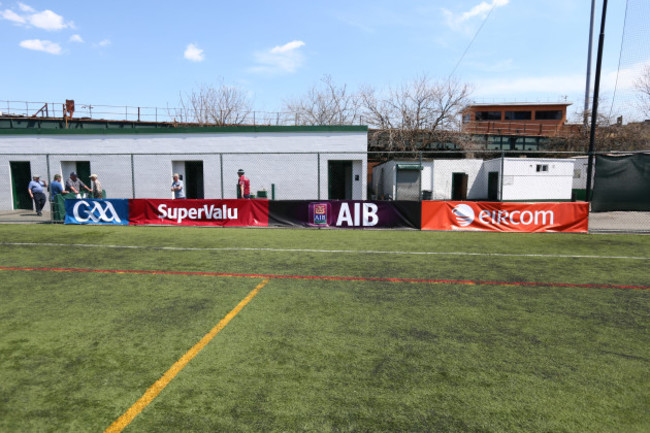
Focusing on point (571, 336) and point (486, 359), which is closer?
point (486, 359)

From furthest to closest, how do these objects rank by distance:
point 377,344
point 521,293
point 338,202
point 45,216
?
point 45,216
point 338,202
point 521,293
point 377,344

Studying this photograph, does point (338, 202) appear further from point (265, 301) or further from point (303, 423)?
point (303, 423)

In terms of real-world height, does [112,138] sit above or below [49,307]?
above

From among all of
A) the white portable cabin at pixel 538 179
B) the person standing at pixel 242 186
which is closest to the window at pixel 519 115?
the white portable cabin at pixel 538 179

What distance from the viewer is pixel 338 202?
13852 mm

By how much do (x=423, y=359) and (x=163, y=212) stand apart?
12562 millimetres

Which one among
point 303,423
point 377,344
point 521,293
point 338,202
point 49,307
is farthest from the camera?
point 338,202

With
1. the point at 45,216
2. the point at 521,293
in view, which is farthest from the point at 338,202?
the point at 45,216

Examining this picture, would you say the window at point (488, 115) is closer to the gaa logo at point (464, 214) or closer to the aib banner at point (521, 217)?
the aib banner at point (521, 217)

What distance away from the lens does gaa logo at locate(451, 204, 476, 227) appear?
514 inches

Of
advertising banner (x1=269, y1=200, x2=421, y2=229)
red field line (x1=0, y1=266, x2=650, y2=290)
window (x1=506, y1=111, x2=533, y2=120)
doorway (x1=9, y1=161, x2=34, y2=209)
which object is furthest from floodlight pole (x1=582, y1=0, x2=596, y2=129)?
doorway (x1=9, y1=161, x2=34, y2=209)

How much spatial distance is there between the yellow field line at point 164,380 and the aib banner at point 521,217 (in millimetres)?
9534

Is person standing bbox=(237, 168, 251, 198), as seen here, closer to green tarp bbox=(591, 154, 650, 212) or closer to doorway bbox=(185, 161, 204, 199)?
doorway bbox=(185, 161, 204, 199)

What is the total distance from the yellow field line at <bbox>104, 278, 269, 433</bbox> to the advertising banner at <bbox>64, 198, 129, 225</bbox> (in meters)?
11.0
